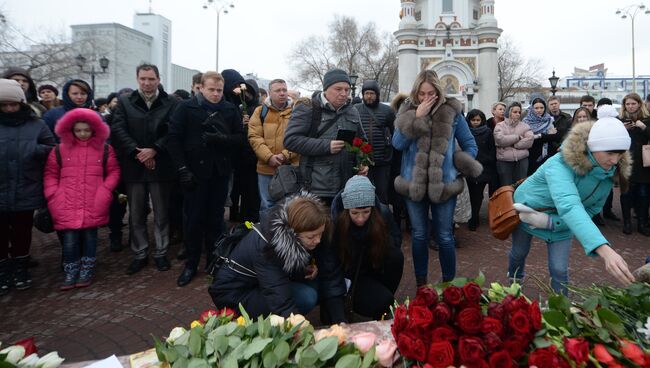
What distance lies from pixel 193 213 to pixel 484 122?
454cm

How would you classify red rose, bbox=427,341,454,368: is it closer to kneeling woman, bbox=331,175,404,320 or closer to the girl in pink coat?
kneeling woman, bbox=331,175,404,320

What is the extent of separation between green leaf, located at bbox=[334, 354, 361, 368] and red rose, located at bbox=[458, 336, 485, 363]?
0.33 meters

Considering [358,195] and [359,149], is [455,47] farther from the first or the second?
[358,195]

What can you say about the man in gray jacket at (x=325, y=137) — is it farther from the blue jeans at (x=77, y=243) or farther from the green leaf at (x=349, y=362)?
the green leaf at (x=349, y=362)

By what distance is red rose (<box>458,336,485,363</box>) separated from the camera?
1365mm

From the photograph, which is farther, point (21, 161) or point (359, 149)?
point (21, 161)

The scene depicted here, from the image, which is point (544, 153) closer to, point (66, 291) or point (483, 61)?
point (66, 291)

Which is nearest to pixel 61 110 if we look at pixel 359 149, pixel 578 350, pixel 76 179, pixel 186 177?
pixel 76 179

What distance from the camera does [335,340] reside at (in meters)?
1.59

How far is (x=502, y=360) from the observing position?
1353 mm

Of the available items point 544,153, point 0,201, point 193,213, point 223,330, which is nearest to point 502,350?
point 223,330

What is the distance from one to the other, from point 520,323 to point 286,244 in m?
1.45

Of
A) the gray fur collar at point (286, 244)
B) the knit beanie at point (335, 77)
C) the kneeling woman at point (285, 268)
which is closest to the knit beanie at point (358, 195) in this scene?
the kneeling woman at point (285, 268)

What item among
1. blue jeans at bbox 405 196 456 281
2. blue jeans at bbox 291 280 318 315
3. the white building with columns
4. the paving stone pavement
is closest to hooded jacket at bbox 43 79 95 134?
the paving stone pavement
